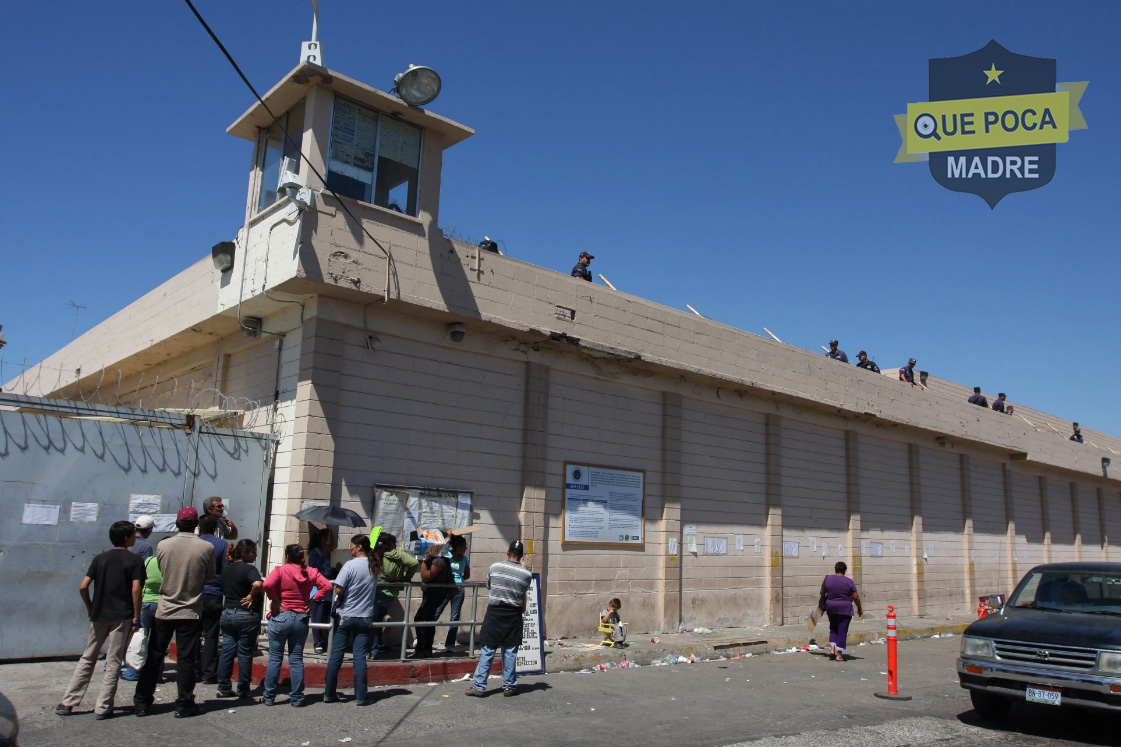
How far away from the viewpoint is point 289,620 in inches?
334

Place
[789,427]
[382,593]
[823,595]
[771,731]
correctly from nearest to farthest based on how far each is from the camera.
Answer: [771,731], [382,593], [823,595], [789,427]

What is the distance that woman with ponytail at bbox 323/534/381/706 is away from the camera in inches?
347

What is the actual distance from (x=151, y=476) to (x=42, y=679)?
9.11ft

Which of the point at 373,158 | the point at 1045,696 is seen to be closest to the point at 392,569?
the point at 373,158

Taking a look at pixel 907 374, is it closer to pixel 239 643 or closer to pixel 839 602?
pixel 839 602

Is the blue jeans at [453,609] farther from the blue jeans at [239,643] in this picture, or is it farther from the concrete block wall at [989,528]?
the concrete block wall at [989,528]

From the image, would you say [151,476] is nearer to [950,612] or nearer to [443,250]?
[443,250]

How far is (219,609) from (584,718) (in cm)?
412

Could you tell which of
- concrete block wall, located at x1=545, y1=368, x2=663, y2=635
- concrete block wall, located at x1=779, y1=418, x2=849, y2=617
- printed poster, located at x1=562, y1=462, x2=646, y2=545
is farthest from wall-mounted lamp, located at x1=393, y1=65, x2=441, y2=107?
concrete block wall, located at x1=779, y1=418, x2=849, y2=617

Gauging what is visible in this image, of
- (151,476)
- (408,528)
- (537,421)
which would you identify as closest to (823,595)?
(537,421)

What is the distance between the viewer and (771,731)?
8.26 metres

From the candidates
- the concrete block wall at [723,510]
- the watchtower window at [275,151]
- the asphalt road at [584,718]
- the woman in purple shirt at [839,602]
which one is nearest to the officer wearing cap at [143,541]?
the asphalt road at [584,718]

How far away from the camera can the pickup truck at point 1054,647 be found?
787cm

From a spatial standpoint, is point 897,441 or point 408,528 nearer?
point 408,528
